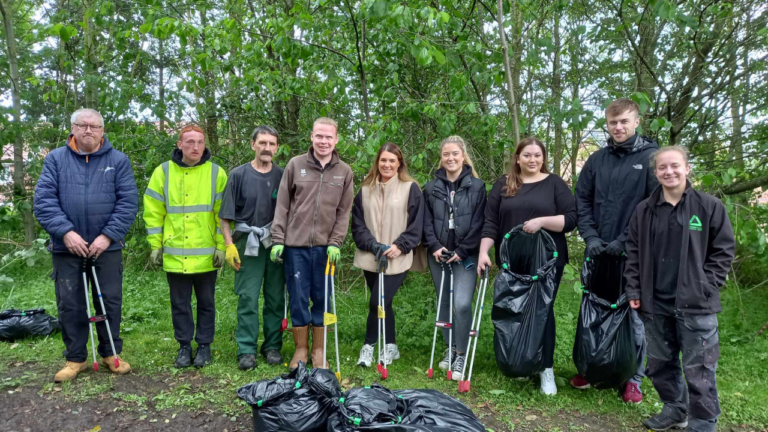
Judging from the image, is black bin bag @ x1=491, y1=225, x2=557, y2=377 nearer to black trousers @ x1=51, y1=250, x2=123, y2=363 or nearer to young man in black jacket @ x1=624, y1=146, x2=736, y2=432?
young man in black jacket @ x1=624, y1=146, x2=736, y2=432

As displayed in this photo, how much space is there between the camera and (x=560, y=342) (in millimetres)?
4633

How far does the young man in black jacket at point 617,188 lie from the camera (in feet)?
10.7

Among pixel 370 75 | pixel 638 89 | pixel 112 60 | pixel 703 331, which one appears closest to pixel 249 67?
pixel 370 75

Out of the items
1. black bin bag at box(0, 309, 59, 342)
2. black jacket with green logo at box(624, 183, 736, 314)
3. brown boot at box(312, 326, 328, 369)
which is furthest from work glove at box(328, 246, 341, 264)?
black bin bag at box(0, 309, 59, 342)

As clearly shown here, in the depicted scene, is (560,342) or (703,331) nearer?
(703,331)

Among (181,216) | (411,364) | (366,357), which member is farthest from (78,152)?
(411,364)

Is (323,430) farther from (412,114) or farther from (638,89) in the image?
(638,89)

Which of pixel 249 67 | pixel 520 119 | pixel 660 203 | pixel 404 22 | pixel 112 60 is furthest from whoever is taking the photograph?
pixel 112 60

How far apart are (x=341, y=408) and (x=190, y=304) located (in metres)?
1.95

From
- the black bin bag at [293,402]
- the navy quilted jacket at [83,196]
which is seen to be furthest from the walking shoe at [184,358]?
Answer: the black bin bag at [293,402]

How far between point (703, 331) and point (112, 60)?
721 cm

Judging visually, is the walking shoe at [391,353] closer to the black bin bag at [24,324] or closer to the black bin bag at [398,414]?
the black bin bag at [398,414]

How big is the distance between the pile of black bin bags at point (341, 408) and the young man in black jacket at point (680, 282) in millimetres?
1321

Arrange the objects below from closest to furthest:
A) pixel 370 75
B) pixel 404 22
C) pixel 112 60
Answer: pixel 404 22
pixel 370 75
pixel 112 60
